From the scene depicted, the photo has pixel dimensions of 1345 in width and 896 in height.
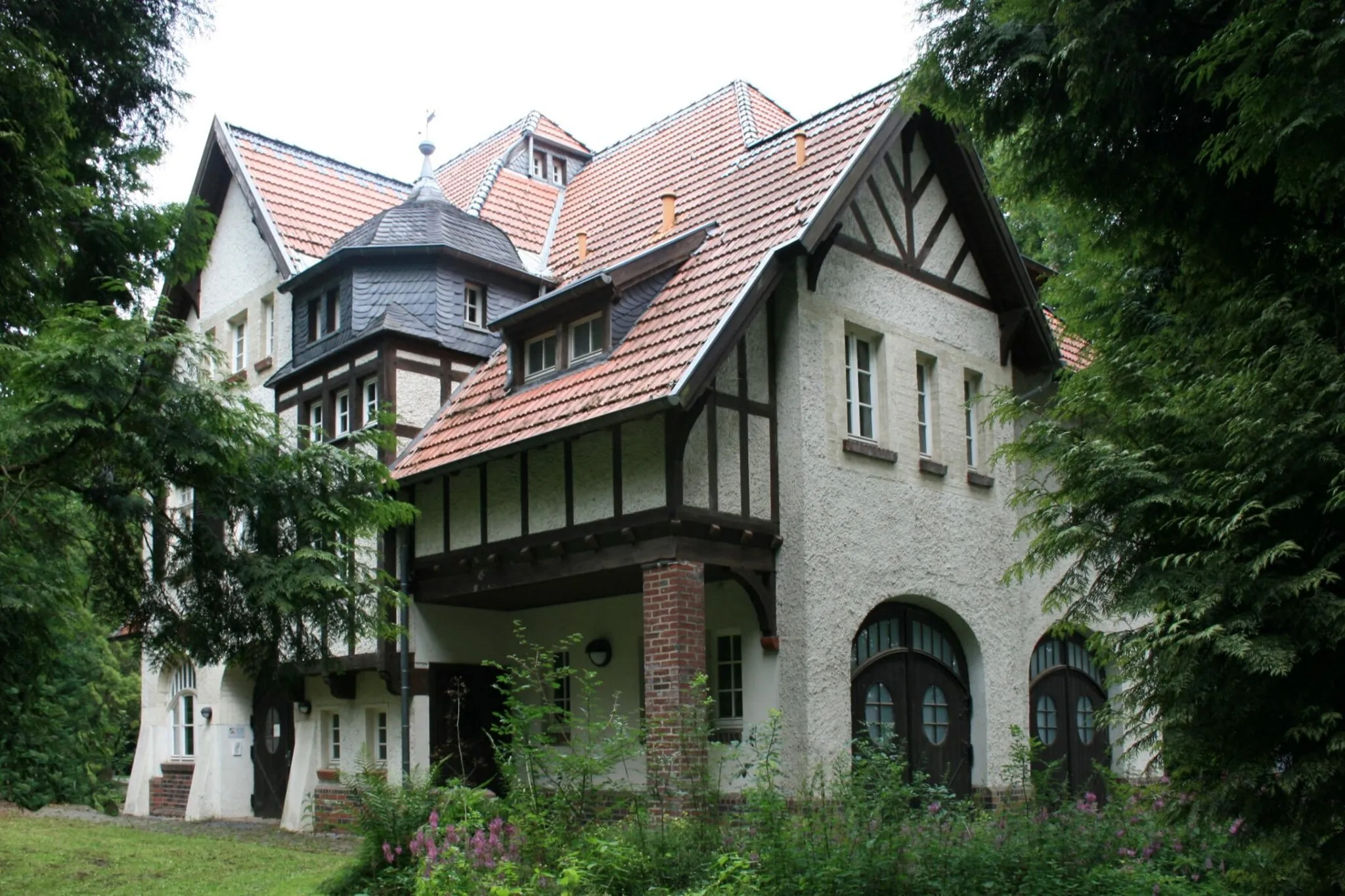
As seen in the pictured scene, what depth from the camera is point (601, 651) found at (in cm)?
1614

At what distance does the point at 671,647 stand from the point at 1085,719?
26.1 ft

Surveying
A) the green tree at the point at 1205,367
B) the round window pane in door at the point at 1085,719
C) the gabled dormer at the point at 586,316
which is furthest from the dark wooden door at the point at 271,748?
the green tree at the point at 1205,367

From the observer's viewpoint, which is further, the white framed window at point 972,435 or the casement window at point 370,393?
Result: the casement window at point 370,393

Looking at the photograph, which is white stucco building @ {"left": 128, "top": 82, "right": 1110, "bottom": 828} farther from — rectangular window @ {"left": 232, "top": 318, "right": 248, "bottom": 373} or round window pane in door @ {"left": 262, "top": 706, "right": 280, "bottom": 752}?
rectangular window @ {"left": 232, "top": 318, "right": 248, "bottom": 373}

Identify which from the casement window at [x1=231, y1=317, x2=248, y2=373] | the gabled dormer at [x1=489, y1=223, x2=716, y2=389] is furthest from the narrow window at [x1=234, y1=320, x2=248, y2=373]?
the gabled dormer at [x1=489, y1=223, x2=716, y2=389]

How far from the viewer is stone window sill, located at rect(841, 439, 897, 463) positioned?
14516mm

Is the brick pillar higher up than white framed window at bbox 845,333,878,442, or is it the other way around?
white framed window at bbox 845,333,878,442

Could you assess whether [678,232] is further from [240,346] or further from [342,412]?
[240,346]

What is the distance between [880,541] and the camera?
48.4 ft

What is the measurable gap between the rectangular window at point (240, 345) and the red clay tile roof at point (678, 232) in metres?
5.13

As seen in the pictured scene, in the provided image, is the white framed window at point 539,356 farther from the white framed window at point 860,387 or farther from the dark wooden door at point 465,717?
the dark wooden door at point 465,717

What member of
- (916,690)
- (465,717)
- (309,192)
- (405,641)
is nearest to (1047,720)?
(916,690)

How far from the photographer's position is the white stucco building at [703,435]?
44.8 ft

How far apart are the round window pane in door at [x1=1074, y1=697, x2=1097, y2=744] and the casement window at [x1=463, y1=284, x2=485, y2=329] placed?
31.5 feet
